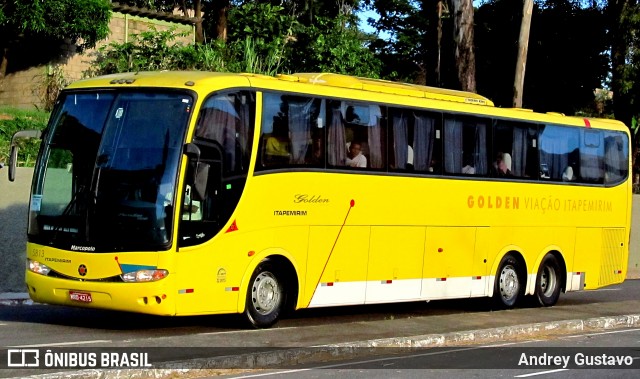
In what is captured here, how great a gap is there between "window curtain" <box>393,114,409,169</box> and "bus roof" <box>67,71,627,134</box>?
50cm

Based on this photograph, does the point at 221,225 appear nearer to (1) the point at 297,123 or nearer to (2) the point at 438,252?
(1) the point at 297,123

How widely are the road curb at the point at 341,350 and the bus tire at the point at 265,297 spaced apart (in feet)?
6.53

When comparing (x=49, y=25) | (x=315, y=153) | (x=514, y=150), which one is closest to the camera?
(x=315, y=153)

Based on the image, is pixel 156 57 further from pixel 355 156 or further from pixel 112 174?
pixel 112 174

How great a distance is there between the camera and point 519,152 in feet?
66.0

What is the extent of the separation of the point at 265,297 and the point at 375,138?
3232mm

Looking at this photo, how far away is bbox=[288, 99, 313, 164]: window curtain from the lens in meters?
15.5

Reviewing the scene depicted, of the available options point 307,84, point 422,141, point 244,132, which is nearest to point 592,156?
point 422,141

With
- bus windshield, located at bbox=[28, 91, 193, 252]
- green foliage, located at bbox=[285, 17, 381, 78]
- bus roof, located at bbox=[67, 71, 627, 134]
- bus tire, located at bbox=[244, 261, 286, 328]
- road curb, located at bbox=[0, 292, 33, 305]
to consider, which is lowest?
road curb, located at bbox=[0, 292, 33, 305]

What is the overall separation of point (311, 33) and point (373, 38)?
29522 millimetres

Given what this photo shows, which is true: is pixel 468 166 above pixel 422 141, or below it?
below

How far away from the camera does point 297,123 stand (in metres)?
15.6

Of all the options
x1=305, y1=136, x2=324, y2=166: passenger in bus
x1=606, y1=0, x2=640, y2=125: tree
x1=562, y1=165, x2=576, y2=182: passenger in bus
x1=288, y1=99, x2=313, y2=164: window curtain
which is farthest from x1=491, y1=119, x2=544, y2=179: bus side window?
x1=606, y1=0, x2=640, y2=125: tree

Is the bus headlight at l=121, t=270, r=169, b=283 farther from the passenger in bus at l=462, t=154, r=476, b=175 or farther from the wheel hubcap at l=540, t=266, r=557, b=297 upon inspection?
the wheel hubcap at l=540, t=266, r=557, b=297
